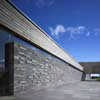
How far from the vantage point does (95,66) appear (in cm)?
4031

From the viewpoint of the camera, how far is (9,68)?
7.44 m

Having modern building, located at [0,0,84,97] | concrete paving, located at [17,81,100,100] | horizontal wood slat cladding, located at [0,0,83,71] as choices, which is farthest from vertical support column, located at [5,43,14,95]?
horizontal wood slat cladding, located at [0,0,83,71]

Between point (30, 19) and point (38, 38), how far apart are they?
1736 millimetres

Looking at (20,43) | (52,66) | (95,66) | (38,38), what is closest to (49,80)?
(52,66)

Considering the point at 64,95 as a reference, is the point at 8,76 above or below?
above

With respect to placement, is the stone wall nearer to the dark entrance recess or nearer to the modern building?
the modern building

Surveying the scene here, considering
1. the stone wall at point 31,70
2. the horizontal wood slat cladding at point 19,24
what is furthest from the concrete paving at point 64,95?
the horizontal wood slat cladding at point 19,24

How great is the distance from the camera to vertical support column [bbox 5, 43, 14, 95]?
7289 mm

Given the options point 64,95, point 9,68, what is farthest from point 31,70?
point 64,95

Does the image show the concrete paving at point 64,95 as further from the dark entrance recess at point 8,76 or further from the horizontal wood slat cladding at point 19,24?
the horizontal wood slat cladding at point 19,24

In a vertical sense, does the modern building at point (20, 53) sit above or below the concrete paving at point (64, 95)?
above

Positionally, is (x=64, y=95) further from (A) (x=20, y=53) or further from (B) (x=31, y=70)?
(A) (x=20, y=53)

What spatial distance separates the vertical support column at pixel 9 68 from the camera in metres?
7.29

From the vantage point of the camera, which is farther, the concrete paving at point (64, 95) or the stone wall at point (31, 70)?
the stone wall at point (31, 70)
